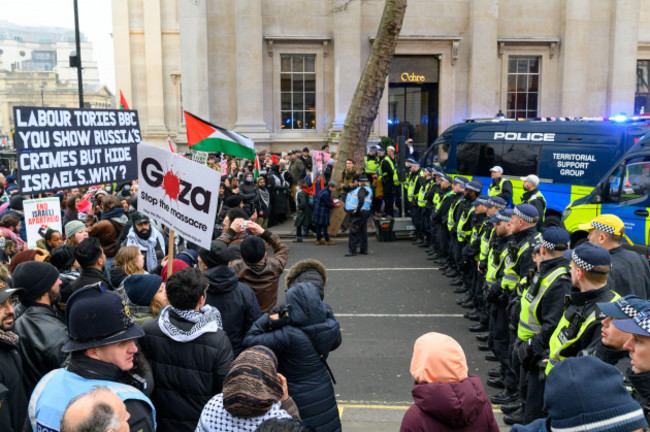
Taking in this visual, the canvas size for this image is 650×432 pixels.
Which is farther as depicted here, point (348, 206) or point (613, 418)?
point (348, 206)

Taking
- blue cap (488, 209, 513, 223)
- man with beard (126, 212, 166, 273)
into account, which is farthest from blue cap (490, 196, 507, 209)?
man with beard (126, 212, 166, 273)

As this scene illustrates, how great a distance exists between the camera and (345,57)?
81.6 ft

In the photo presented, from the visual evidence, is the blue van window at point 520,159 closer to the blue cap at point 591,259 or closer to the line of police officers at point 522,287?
the line of police officers at point 522,287

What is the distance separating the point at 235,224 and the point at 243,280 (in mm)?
990

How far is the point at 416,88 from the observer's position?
26.8 m

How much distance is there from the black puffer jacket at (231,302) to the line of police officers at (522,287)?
88.9 inches

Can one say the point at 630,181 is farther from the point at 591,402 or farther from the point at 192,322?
the point at 591,402

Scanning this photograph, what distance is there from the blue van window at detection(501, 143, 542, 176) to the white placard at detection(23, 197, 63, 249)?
10.3m

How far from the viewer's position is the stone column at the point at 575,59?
2541 cm

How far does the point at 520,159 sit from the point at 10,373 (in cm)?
1303

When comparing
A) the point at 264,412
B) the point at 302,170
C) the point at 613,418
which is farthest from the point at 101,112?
the point at 302,170

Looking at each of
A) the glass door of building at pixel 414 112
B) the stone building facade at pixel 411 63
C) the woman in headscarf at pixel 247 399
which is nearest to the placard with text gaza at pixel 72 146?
the woman in headscarf at pixel 247 399

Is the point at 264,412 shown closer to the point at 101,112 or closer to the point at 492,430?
the point at 492,430

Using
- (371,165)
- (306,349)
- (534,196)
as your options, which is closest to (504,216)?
(306,349)
